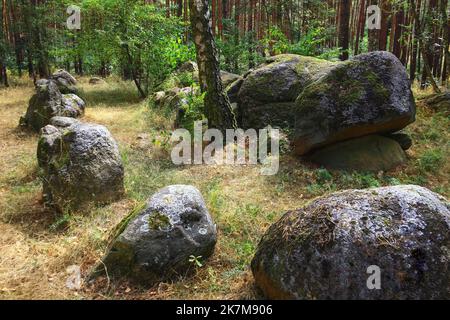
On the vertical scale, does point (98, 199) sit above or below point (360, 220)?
below

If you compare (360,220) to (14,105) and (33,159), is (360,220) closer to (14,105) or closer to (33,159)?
(33,159)

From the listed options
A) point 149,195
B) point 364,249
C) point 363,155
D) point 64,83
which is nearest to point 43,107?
point 64,83

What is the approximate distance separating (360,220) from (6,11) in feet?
71.4

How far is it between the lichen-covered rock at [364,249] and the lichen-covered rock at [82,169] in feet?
10.2

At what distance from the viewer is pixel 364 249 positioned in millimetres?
3037

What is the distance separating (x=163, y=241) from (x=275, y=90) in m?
5.33

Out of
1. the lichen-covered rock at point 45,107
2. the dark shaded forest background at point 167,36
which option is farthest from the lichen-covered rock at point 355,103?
the lichen-covered rock at point 45,107

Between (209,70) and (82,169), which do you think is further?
(209,70)

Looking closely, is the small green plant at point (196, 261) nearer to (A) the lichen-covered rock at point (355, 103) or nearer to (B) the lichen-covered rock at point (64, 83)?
(A) the lichen-covered rock at point (355, 103)

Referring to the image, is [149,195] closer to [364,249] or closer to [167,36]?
[364,249]

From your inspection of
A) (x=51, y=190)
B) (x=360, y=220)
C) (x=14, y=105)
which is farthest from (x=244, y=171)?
(x=14, y=105)

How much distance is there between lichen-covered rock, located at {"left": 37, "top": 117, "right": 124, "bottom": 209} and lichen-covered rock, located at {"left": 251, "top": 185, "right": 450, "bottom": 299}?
3.11 meters

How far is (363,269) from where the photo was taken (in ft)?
9.71

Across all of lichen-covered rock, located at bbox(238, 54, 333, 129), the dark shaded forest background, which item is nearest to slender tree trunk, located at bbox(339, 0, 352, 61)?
the dark shaded forest background
